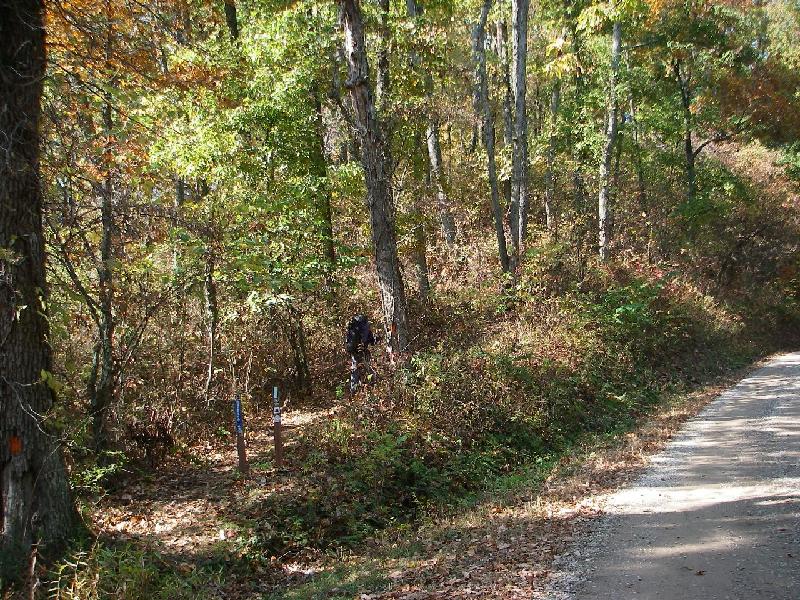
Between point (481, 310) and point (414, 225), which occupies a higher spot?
point (414, 225)

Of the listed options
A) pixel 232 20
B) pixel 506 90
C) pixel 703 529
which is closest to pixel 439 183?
pixel 506 90

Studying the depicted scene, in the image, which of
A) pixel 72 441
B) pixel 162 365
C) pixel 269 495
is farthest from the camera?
pixel 162 365

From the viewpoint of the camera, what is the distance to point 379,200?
40.2 ft

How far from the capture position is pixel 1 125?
5.97m

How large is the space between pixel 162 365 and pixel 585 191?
1998 centimetres

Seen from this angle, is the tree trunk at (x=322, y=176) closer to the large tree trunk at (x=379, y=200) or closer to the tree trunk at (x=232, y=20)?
the large tree trunk at (x=379, y=200)

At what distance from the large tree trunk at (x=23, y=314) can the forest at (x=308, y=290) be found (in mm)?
26

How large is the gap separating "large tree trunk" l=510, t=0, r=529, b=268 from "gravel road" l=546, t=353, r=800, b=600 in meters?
9.05

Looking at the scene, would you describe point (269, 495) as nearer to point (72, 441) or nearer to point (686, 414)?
point (72, 441)

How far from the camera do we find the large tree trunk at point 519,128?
17.7m

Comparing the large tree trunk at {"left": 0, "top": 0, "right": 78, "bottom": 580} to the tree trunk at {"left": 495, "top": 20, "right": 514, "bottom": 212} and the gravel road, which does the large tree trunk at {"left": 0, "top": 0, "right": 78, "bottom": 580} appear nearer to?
the gravel road

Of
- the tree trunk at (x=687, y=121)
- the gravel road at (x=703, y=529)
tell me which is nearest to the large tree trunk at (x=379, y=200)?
the gravel road at (x=703, y=529)

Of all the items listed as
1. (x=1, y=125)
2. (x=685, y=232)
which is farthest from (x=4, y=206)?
(x=685, y=232)

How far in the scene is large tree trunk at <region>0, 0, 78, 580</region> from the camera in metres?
6.03
